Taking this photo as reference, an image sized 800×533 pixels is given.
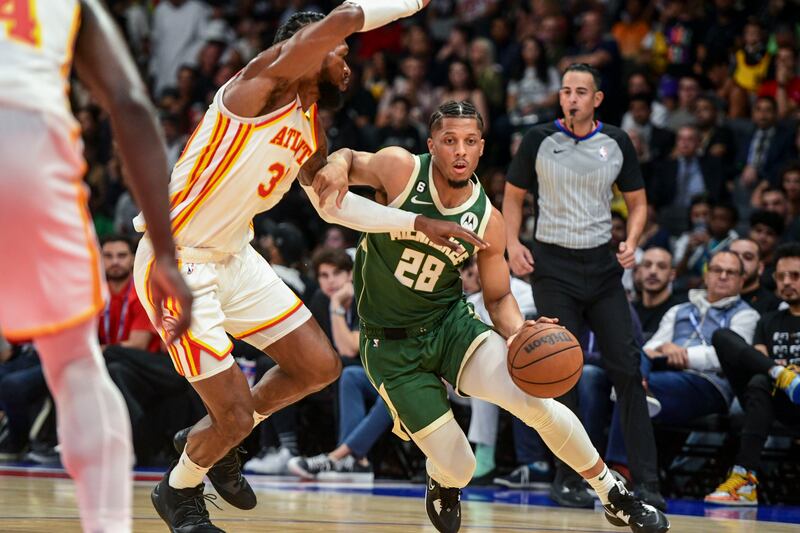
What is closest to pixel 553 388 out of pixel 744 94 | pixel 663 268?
pixel 663 268

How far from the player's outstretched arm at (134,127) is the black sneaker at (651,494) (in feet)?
15.0

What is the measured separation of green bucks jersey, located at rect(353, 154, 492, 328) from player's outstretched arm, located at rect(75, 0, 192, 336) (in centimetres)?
259

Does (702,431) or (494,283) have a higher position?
(494,283)

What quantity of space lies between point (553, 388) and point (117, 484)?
2637 millimetres

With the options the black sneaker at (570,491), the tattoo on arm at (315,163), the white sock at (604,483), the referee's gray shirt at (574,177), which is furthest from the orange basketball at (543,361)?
the black sneaker at (570,491)

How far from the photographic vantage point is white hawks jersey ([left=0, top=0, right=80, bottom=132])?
111 inches

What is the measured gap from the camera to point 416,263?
220 inches

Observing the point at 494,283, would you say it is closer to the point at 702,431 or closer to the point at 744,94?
the point at 702,431

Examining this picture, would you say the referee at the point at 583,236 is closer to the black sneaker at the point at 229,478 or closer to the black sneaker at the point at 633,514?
the black sneaker at the point at 633,514

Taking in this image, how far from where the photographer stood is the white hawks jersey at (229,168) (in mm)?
4980

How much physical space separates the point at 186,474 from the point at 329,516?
1.28m

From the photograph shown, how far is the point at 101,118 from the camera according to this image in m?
15.0

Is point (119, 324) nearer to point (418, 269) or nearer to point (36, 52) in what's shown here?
point (418, 269)

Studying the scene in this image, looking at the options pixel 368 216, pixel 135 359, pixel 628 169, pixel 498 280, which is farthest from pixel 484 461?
pixel 368 216
